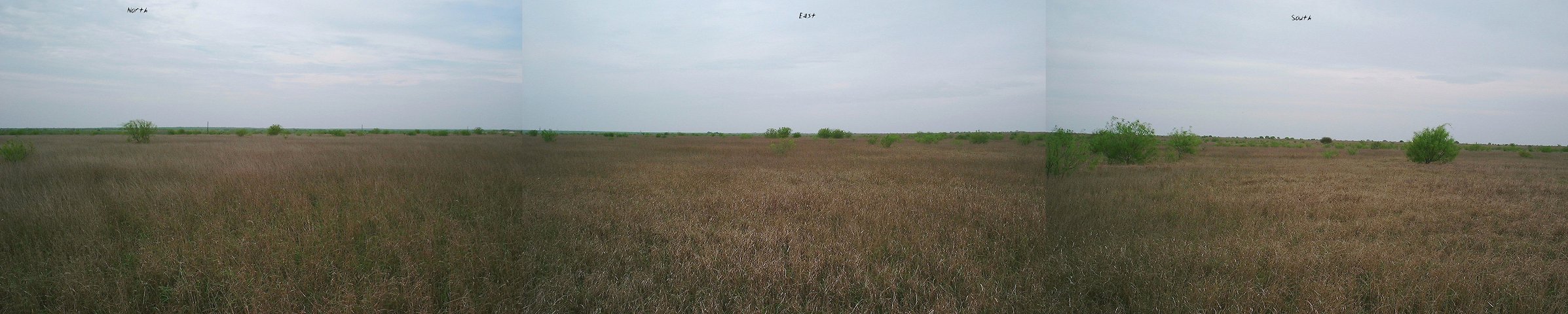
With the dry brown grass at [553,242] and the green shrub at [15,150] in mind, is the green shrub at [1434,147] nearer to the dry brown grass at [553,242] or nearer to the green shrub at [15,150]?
the dry brown grass at [553,242]

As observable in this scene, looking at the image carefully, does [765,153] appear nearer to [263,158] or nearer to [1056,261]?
[263,158]

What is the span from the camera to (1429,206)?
7566 mm

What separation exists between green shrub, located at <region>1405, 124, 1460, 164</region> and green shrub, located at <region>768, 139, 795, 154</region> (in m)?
19.0

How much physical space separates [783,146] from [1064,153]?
30.2 ft

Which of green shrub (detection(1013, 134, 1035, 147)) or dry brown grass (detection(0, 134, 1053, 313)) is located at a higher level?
green shrub (detection(1013, 134, 1035, 147))

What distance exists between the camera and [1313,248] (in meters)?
5.09

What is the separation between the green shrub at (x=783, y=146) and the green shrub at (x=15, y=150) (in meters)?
13.3

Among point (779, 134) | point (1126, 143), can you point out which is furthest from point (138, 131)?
point (1126, 143)

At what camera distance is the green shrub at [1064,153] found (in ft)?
25.6

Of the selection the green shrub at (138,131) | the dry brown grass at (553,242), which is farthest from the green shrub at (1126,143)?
the green shrub at (138,131)

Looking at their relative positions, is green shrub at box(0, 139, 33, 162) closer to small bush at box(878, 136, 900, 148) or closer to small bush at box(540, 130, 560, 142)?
small bush at box(540, 130, 560, 142)

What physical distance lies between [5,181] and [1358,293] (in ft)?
41.7

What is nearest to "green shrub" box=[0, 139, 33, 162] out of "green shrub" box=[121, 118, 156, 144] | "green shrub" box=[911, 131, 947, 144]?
"green shrub" box=[121, 118, 156, 144]

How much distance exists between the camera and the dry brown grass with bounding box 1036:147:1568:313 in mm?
3719
